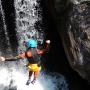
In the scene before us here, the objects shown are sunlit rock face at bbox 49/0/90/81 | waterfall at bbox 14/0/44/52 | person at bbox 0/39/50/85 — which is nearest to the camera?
person at bbox 0/39/50/85

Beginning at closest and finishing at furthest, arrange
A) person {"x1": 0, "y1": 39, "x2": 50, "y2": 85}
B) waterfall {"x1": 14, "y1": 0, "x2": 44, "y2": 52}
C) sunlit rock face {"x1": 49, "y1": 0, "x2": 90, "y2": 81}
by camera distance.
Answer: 1. person {"x1": 0, "y1": 39, "x2": 50, "y2": 85}
2. sunlit rock face {"x1": 49, "y1": 0, "x2": 90, "y2": 81}
3. waterfall {"x1": 14, "y1": 0, "x2": 44, "y2": 52}

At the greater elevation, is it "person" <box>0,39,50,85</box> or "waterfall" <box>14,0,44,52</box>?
"waterfall" <box>14,0,44,52</box>

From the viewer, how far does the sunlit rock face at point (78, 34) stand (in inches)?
371

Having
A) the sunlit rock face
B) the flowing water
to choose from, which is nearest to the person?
the sunlit rock face

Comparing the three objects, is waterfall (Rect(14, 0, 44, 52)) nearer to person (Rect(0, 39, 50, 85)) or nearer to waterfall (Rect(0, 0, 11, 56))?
waterfall (Rect(0, 0, 11, 56))

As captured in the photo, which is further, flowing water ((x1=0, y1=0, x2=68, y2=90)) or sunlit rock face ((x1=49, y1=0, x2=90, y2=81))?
flowing water ((x1=0, y1=0, x2=68, y2=90))

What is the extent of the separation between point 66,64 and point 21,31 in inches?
73.1

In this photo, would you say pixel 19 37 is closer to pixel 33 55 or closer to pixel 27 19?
pixel 27 19

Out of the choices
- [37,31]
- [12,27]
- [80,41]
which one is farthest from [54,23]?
[80,41]

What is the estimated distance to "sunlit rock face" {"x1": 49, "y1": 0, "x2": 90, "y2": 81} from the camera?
941 centimetres

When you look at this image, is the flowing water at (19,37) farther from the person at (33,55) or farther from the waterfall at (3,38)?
the person at (33,55)

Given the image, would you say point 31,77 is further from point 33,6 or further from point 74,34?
point 33,6

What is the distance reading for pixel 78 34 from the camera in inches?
374

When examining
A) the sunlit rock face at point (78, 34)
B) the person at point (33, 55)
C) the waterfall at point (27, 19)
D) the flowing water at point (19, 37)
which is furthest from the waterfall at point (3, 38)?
the person at point (33, 55)
